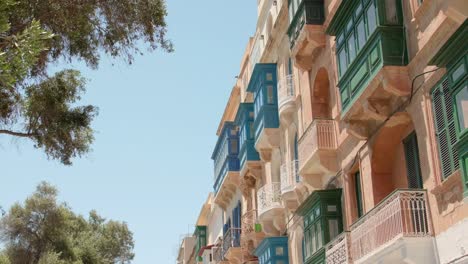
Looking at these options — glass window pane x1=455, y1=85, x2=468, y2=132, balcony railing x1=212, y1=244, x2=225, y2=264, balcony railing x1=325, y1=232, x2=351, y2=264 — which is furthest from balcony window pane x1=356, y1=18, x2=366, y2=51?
balcony railing x1=212, y1=244, x2=225, y2=264

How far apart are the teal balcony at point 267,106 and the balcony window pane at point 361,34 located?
350 inches

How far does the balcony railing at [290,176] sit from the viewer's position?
73.6 feet

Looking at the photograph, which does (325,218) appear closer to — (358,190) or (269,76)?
(358,190)

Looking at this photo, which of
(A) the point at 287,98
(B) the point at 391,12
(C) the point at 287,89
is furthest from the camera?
(C) the point at 287,89

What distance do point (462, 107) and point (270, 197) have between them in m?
13.4

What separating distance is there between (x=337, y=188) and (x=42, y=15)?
929 centimetres

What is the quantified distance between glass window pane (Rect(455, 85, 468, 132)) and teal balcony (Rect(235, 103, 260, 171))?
53.1 ft

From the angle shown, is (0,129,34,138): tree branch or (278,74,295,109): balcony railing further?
(278,74,295,109): balcony railing

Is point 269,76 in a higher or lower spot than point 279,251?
higher

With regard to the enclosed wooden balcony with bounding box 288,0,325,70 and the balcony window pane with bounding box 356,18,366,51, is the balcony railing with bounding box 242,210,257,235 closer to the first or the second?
the enclosed wooden balcony with bounding box 288,0,325,70

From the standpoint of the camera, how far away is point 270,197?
25.0 metres

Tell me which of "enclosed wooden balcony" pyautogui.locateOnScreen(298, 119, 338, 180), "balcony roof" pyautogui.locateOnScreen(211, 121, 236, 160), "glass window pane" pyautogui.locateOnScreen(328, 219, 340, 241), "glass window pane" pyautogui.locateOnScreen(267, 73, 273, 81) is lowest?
"glass window pane" pyautogui.locateOnScreen(328, 219, 340, 241)

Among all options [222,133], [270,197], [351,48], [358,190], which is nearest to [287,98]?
[270,197]

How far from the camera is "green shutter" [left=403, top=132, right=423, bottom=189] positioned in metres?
15.5
